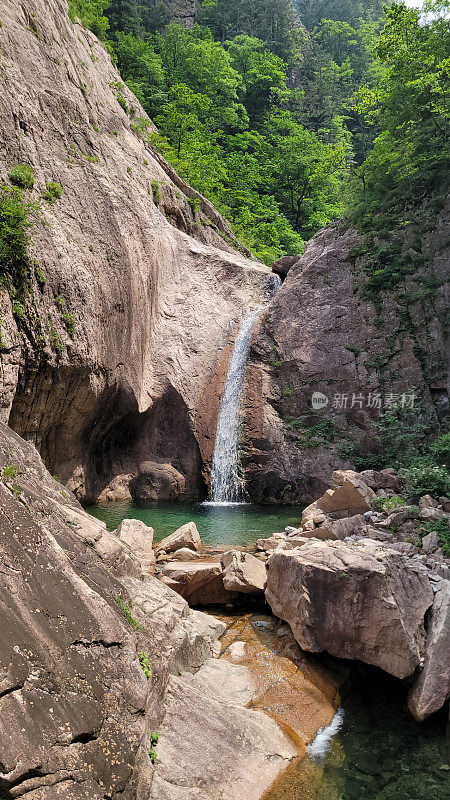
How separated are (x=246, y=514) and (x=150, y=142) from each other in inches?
567

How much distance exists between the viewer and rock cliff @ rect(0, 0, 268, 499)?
1008 centimetres

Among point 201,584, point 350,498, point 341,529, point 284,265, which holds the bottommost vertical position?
point 201,584

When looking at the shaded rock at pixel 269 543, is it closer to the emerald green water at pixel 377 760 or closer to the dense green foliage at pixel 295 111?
Answer: the emerald green water at pixel 377 760

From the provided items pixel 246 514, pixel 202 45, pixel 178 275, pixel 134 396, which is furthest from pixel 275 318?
pixel 202 45

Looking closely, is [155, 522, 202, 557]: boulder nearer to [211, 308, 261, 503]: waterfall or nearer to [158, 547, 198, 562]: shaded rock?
[158, 547, 198, 562]: shaded rock

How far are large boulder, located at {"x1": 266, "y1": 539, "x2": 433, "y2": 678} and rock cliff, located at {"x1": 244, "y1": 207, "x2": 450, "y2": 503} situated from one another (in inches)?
326

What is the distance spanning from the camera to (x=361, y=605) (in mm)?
5273

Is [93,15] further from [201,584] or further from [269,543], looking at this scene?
[201,584]

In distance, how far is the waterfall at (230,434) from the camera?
14.5m

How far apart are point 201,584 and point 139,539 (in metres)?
1.73

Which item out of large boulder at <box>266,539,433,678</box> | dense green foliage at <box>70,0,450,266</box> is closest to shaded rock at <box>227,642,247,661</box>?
large boulder at <box>266,539,433,678</box>

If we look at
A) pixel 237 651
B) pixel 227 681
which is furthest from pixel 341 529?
pixel 227 681

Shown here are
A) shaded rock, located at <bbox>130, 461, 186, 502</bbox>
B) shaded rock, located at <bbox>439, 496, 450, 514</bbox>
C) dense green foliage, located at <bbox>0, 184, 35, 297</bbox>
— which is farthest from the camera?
shaded rock, located at <bbox>130, 461, 186, 502</bbox>

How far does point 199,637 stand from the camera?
16.8 feet
